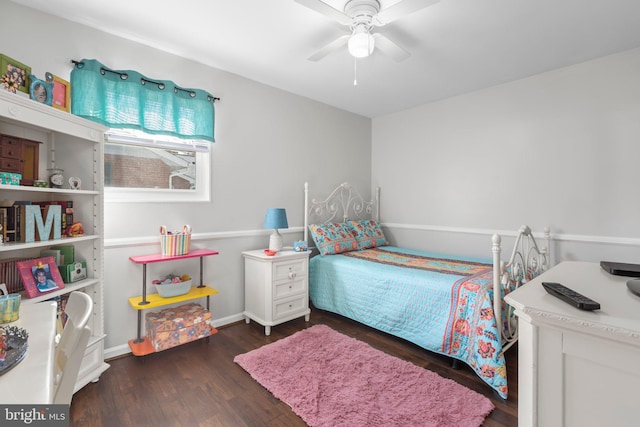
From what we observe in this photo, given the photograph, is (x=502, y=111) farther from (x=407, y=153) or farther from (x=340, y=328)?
(x=340, y=328)

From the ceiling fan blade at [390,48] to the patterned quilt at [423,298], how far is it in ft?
5.55

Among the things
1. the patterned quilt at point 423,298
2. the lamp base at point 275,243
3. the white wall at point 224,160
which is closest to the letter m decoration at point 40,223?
the white wall at point 224,160

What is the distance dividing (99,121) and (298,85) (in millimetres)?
1856

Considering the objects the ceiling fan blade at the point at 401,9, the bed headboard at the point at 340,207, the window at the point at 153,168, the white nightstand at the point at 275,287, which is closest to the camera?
the ceiling fan blade at the point at 401,9

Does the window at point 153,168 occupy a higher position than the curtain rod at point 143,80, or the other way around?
the curtain rod at point 143,80

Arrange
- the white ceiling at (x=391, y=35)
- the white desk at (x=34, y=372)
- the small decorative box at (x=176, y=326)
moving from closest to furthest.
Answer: the white desk at (x=34, y=372)
the white ceiling at (x=391, y=35)
the small decorative box at (x=176, y=326)

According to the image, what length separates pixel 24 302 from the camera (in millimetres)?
1542

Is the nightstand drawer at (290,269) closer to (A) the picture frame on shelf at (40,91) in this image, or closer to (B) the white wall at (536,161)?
(B) the white wall at (536,161)

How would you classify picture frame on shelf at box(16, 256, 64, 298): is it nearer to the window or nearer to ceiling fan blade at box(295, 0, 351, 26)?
the window

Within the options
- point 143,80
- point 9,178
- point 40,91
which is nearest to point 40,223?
point 9,178

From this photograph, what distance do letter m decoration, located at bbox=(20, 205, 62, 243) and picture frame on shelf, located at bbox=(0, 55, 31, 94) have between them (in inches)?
24.4

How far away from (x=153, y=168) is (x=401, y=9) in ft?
7.22

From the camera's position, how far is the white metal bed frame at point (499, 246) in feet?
6.40

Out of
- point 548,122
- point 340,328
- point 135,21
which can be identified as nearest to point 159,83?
point 135,21
